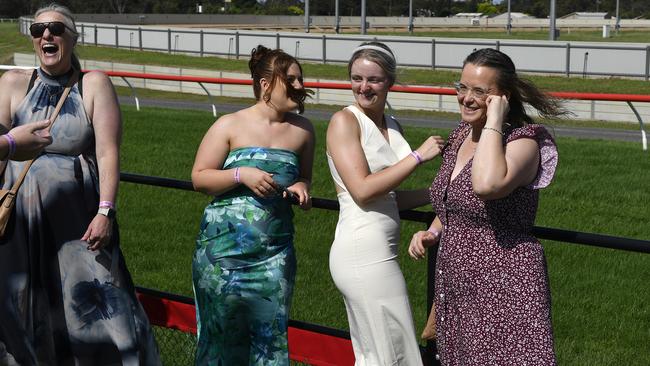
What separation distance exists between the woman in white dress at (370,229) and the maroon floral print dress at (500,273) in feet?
1.11

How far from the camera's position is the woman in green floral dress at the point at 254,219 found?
4.54 metres

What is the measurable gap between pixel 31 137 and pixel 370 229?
126 cm

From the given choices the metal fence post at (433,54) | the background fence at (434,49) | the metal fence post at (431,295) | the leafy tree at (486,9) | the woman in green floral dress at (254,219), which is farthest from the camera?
the leafy tree at (486,9)

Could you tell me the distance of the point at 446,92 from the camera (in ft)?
63.5

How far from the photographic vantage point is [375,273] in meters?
4.18

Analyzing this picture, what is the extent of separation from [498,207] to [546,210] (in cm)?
788

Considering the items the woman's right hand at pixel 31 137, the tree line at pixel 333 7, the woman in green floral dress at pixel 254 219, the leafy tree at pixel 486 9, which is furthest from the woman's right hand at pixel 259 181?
the leafy tree at pixel 486 9

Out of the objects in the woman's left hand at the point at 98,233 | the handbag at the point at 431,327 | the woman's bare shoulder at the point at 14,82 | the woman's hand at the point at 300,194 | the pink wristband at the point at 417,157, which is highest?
the woman's bare shoulder at the point at 14,82

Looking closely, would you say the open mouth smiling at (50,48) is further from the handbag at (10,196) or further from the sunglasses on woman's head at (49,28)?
the handbag at (10,196)

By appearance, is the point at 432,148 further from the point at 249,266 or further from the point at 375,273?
the point at 249,266

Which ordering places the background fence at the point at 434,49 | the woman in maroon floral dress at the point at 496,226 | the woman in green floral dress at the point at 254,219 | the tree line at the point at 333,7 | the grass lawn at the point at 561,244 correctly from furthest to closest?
1. the tree line at the point at 333,7
2. the background fence at the point at 434,49
3. the grass lawn at the point at 561,244
4. the woman in green floral dress at the point at 254,219
5. the woman in maroon floral dress at the point at 496,226

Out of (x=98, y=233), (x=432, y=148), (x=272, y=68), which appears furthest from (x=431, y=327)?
(x=98, y=233)

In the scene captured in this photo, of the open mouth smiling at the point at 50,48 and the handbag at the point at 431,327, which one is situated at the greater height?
the open mouth smiling at the point at 50,48

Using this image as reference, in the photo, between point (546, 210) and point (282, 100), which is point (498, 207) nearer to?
point (282, 100)
